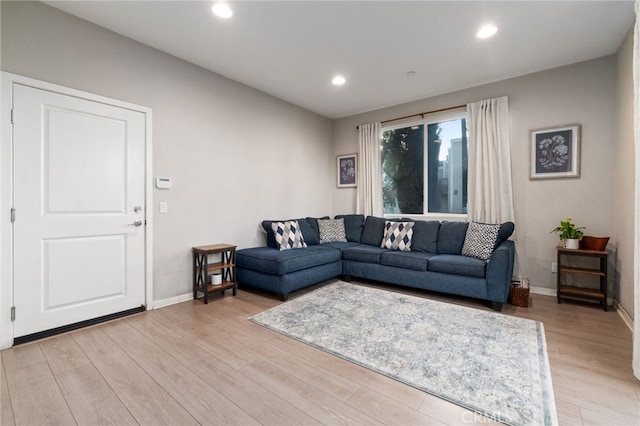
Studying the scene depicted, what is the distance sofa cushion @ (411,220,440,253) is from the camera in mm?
3826

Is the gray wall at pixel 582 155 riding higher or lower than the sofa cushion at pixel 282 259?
higher

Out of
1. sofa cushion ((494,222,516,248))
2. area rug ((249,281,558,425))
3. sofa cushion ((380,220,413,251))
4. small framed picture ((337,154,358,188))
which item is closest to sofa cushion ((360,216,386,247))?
sofa cushion ((380,220,413,251))

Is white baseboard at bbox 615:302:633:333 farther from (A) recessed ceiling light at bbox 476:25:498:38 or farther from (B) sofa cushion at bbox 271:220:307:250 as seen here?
(B) sofa cushion at bbox 271:220:307:250

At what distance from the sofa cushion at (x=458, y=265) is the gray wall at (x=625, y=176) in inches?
46.5

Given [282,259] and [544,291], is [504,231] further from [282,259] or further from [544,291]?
[282,259]

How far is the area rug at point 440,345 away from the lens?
1.61m

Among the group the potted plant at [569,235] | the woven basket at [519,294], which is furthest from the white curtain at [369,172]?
the potted plant at [569,235]

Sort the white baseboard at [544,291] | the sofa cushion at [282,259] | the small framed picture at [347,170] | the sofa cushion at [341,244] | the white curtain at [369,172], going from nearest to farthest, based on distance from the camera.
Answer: the sofa cushion at [282,259]
the white baseboard at [544,291]
the sofa cushion at [341,244]
the white curtain at [369,172]
the small framed picture at [347,170]

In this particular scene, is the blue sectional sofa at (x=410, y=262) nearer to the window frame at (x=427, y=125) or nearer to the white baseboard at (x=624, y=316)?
the window frame at (x=427, y=125)

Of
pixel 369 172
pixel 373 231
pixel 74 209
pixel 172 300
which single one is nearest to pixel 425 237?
pixel 373 231

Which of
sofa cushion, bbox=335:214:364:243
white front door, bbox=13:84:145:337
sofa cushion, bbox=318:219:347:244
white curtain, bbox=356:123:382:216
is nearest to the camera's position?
white front door, bbox=13:84:145:337

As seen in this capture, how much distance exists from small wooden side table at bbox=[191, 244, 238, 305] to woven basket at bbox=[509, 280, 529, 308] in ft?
10.5

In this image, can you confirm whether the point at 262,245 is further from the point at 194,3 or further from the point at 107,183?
the point at 194,3

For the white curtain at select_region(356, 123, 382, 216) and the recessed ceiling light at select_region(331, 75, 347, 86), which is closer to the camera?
the recessed ceiling light at select_region(331, 75, 347, 86)
